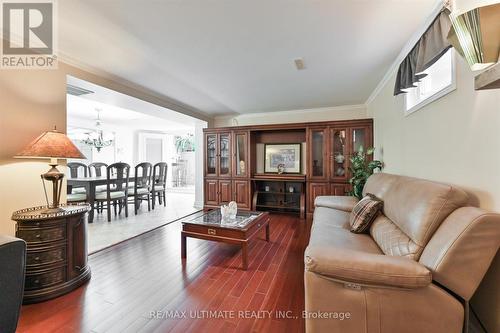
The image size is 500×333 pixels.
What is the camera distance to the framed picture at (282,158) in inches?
194

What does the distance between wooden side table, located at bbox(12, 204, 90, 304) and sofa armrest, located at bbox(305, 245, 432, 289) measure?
7.13ft

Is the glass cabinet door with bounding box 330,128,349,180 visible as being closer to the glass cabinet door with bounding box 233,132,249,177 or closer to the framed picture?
the framed picture

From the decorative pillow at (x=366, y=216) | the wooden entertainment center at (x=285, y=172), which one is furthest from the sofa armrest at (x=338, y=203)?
the wooden entertainment center at (x=285, y=172)

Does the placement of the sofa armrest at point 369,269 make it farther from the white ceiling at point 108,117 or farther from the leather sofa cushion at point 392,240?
the white ceiling at point 108,117

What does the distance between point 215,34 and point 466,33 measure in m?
1.85

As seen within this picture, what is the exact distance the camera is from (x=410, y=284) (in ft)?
3.66

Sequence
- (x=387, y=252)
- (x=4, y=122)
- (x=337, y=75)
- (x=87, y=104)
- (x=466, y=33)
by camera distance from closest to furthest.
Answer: (x=466, y=33), (x=387, y=252), (x=4, y=122), (x=337, y=75), (x=87, y=104)

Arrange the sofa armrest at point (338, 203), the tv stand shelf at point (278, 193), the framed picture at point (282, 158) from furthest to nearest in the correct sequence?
the framed picture at point (282, 158) → the tv stand shelf at point (278, 193) → the sofa armrest at point (338, 203)

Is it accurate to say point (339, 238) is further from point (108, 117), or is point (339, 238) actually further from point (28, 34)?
point (108, 117)

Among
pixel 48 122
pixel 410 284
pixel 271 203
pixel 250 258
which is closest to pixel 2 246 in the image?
pixel 48 122

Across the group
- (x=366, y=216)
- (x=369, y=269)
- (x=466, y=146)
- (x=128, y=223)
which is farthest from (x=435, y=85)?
(x=128, y=223)

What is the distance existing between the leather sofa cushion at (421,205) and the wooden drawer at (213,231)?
1510mm

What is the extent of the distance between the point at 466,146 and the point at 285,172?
11.8 ft

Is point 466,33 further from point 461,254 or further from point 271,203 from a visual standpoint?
point 271,203
